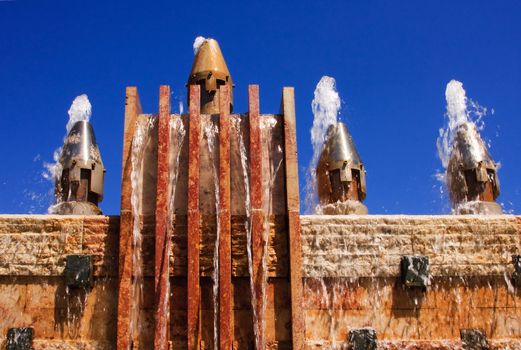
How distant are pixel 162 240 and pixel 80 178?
7.46ft

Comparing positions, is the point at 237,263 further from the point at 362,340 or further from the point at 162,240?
the point at 362,340

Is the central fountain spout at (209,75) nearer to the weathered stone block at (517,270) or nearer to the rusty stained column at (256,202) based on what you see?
the rusty stained column at (256,202)

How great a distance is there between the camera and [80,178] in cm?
778

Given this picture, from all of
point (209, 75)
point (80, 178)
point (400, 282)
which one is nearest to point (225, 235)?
point (400, 282)

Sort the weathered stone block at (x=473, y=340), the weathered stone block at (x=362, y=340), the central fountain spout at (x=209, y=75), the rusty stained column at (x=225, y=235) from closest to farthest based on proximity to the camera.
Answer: the rusty stained column at (x=225, y=235), the weathered stone block at (x=362, y=340), the weathered stone block at (x=473, y=340), the central fountain spout at (x=209, y=75)

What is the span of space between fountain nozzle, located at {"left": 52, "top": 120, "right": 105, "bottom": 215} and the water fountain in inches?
45.6

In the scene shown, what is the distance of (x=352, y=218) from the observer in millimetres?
6527

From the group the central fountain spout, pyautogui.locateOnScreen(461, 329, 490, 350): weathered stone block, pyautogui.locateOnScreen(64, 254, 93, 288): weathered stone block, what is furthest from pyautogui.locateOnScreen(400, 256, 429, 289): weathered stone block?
the central fountain spout

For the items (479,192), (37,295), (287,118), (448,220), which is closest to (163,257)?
(37,295)

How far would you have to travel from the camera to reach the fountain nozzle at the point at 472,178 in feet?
25.8

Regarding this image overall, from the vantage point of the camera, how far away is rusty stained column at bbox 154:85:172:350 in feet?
19.2

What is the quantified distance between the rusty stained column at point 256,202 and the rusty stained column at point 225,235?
0.25m

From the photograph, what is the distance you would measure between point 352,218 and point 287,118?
4.41ft

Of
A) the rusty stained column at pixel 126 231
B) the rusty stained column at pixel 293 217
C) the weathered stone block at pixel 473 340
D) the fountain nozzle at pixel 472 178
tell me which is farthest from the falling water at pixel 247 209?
the fountain nozzle at pixel 472 178
